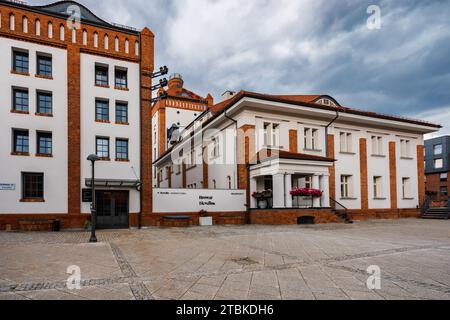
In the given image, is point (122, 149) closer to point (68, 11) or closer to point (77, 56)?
point (77, 56)

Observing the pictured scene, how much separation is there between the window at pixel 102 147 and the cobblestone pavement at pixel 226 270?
885cm

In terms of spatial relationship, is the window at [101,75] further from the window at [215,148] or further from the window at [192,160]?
the window at [192,160]

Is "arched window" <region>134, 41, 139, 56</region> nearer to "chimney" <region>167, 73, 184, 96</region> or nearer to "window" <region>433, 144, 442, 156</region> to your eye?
"chimney" <region>167, 73, 184, 96</region>

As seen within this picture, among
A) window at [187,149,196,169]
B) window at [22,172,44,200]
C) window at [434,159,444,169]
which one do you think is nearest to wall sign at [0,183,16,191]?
window at [22,172,44,200]

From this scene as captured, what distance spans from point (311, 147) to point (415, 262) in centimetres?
1767

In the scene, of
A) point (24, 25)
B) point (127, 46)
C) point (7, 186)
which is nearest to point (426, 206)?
point (127, 46)

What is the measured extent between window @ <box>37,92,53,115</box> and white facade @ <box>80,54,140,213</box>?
5.71 ft

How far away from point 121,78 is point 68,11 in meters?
4.96

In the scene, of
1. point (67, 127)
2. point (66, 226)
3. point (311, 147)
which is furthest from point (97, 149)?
point (311, 147)

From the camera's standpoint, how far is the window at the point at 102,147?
19.9 m

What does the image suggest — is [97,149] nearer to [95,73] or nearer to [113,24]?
[95,73]

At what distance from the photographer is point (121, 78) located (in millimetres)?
21141

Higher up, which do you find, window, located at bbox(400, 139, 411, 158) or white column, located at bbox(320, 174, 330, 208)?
window, located at bbox(400, 139, 411, 158)

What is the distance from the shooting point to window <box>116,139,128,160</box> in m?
20.3
